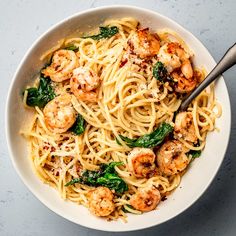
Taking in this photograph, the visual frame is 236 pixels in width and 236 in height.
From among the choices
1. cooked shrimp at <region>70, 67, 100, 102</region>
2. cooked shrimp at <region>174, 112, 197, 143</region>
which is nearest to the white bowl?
cooked shrimp at <region>174, 112, 197, 143</region>

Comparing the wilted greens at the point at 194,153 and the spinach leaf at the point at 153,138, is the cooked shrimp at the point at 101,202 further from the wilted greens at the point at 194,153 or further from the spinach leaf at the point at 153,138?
the wilted greens at the point at 194,153

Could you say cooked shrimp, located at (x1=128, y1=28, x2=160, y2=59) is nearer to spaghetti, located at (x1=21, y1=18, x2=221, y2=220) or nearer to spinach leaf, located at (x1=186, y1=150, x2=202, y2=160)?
spaghetti, located at (x1=21, y1=18, x2=221, y2=220)

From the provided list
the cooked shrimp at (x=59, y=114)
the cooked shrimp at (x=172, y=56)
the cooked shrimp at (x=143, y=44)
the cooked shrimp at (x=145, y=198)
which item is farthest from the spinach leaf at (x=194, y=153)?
the cooked shrimp at (x=59, y=114)

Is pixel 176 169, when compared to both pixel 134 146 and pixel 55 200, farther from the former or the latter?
→ pixel 55 200

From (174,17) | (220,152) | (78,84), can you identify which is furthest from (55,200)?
(174,17)

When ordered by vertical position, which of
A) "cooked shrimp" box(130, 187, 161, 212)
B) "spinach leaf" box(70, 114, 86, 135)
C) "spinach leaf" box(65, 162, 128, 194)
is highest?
"spinach leaf" box(70, 114, 86, 135)

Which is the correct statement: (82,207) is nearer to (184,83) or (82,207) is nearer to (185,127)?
(185,127)

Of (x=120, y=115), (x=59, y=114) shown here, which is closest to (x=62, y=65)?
(x=59, y=114)
